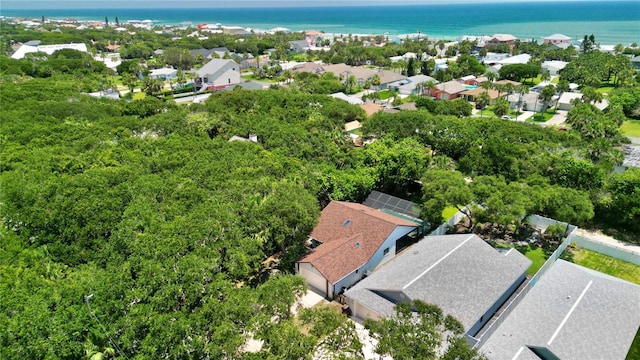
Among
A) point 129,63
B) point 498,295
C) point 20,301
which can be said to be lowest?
point 498,295

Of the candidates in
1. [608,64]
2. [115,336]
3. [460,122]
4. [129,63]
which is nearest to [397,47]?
[608,64]

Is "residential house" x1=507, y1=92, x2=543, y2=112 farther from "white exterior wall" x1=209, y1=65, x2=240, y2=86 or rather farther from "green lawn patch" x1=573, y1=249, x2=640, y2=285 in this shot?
"white exterior wall" x1=209, y1=65, x2=240, y2=86

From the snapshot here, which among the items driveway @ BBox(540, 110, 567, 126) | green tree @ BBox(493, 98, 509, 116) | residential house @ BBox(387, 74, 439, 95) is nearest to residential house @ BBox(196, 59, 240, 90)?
residential house @ BBox(387, 74, 439, 95)

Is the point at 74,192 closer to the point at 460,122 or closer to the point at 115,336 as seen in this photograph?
the point at 115,336

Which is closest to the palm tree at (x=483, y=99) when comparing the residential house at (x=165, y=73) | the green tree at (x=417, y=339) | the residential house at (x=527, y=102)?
the residential house at (x=527, y=102)

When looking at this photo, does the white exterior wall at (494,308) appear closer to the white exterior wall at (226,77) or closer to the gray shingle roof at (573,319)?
the gray shingle roof at (573,319)
